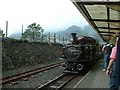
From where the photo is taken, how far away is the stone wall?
65.0ft

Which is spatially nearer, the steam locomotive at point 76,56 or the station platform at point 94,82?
the station platform at point 94,82

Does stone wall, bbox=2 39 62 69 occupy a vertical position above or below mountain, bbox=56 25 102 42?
below

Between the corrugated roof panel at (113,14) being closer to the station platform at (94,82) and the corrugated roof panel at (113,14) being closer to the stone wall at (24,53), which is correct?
the station platform at (94,82)

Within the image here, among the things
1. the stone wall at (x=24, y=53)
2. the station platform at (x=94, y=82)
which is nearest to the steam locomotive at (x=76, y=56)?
the station platform at (x=94, y=82)

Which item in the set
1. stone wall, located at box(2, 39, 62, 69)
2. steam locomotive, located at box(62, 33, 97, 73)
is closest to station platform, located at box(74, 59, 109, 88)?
steam locomotive, located at box(62, 33, 97, 73)

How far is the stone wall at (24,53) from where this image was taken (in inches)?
779

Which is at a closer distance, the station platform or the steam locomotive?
the station platform

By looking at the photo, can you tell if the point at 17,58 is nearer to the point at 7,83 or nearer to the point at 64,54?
the point at 64,54

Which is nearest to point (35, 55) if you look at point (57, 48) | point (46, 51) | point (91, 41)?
point (46, 51)

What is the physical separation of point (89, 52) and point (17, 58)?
5.80m

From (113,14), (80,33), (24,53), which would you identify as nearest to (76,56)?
(113,14)

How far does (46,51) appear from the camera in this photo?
31078 millimetres

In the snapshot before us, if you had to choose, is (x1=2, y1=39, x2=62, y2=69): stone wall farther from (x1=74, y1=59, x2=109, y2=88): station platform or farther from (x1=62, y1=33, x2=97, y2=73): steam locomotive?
(x1=74, y1=59, x2=109, y2=88): station platform

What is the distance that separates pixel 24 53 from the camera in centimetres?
2373
